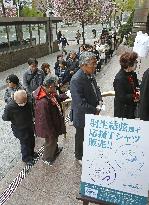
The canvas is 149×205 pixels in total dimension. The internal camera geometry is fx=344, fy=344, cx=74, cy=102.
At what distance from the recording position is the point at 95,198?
436 cm

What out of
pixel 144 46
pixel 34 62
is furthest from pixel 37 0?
pixel 34 62

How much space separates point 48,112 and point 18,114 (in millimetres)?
603

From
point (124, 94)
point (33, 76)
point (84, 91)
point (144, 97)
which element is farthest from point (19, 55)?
point (144, 97)

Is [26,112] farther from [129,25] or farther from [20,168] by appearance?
[129,25]

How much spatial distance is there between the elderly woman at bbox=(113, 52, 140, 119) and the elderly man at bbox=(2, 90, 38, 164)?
1588mm

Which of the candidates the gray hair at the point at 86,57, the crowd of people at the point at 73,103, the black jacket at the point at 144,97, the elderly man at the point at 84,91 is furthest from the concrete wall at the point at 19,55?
the black jacket at the point at 144,97

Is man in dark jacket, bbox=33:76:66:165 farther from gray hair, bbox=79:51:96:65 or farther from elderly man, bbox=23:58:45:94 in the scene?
elderly man, bbox=23:58:45:94

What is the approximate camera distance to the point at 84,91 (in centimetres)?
535

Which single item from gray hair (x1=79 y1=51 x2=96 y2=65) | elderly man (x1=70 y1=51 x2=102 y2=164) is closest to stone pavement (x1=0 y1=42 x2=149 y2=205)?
elderly man (x1=70 y1=51 x2=102 y2=164)

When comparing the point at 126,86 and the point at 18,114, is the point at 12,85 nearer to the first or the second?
the point at 18,114

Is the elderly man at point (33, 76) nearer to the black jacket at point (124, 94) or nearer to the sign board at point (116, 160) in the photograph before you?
the black jacket at point (124, 94)

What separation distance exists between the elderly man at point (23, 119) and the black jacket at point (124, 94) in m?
1.57

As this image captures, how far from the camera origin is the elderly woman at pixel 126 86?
552 cm

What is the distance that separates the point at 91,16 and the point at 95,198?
25.6 m
